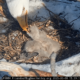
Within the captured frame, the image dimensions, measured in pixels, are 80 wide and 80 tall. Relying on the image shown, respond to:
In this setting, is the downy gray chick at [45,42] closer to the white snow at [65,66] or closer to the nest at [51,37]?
the nest at [51,37]

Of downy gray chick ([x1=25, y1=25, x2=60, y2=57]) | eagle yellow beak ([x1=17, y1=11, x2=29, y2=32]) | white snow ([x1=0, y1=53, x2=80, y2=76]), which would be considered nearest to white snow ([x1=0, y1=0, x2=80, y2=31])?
eagle yellow beak ([x1=17, y1=11, x2=29, y2=32])

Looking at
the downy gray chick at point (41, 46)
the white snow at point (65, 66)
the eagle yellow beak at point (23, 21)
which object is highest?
the eagle yellow beak at point (23, 21)

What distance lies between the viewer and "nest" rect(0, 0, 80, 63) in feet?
4.41

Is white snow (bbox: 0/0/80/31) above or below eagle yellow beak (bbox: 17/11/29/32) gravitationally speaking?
above

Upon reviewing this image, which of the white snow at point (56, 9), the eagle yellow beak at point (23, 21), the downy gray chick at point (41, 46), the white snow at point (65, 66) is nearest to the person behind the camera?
the white snow at point (65, 66)

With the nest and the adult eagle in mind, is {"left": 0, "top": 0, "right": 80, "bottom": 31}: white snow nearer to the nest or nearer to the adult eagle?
the nest

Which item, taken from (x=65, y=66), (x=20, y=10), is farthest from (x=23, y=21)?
(x=65, y=66)

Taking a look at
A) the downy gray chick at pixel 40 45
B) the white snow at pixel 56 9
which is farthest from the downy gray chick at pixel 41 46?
the white snow at pixel 56 9

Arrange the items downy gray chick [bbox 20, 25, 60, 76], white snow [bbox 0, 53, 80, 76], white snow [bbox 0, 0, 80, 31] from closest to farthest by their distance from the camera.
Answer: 1. white snow [bbox 0, 53, 80, 76]
2. downy gray chick [bbox 20, 25, 60, 76]
3. white snow [bbox 0, 0, 80, 31]

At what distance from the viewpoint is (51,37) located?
1493 mm

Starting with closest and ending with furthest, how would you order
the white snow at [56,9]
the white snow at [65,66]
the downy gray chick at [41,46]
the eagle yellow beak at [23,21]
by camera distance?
the white snow at [65,66] < the downy gray chick at [41,46] < the eagle yellow beak at [23,21] < the white snow at [56,9]

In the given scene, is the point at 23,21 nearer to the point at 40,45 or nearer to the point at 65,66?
the point at 40,45

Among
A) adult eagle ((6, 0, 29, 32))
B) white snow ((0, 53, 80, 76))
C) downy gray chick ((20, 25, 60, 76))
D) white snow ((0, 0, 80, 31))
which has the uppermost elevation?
white snow ((0, 0, 80, 31))

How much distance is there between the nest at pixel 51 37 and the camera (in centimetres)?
134
